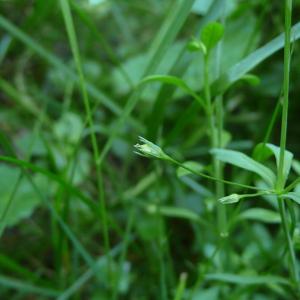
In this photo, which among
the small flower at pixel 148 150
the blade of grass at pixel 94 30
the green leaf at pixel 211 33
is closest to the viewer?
the small flower at pixel 148 150

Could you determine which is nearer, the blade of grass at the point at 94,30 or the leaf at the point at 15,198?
the blade of grass at the point at 94,30

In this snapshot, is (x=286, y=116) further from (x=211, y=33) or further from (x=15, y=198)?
(x=15, y=198)

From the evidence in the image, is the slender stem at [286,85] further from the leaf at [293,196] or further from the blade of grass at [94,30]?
the blade of grass at [94,30]

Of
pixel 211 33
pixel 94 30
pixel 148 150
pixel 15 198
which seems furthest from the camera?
pixel 15 198

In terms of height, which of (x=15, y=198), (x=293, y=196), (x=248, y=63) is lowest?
(x=15, y=198)

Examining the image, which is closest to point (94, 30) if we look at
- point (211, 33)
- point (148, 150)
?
point (211, 33)

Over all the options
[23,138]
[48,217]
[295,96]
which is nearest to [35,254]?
[48,217]

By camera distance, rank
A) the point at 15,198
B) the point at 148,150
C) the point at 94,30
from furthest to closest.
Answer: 1. the point at 15,198
2. the point at 94,30
3. the point at 148,150

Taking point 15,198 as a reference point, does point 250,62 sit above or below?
above

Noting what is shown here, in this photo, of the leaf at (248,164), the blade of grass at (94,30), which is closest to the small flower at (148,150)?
the leaf at (248,164)
